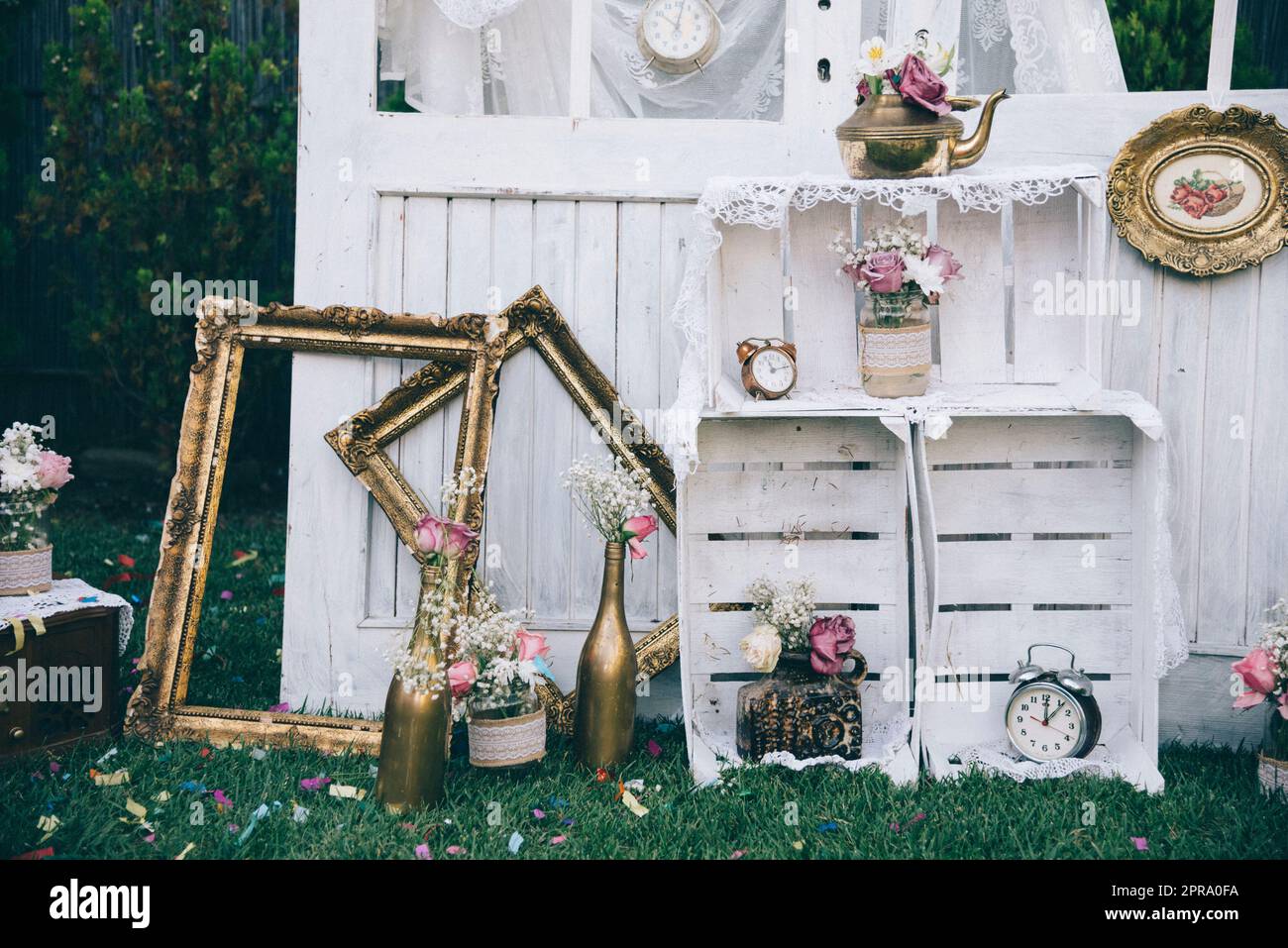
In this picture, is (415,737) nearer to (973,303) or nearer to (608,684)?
(608,684)

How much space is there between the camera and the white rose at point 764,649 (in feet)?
9.67

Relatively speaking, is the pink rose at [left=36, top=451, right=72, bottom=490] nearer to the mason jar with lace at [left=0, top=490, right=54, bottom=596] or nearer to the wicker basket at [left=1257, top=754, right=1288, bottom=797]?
the mason jar with lace at [left=0, top=490, right=54, bottom=596]

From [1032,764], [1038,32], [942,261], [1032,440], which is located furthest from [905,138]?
[1032,764]

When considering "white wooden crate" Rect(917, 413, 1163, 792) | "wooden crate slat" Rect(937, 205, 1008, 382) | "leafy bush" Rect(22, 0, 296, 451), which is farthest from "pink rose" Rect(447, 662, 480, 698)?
"leafy bush" Rect(22, 0, 296, 451)

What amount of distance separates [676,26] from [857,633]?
5.79 ft

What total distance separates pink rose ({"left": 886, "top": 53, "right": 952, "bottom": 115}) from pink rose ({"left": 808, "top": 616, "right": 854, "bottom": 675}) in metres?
1.26

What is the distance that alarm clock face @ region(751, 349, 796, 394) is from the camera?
2.96 m

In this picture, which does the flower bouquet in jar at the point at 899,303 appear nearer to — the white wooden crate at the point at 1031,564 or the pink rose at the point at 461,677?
the white wooden crate at the point at 1031,564

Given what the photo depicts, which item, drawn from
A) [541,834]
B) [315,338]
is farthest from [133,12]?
[541,834]

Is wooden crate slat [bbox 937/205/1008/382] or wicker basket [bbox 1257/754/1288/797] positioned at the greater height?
wooden crate slat [bbox 937/205/1008/382]

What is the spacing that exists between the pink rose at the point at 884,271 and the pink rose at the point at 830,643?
0.83 meters

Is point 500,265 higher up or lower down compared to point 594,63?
lower down

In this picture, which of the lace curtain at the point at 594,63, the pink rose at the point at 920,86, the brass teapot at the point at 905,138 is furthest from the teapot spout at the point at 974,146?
the lace curtain at the point at 594,63

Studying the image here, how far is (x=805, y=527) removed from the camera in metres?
3.15
